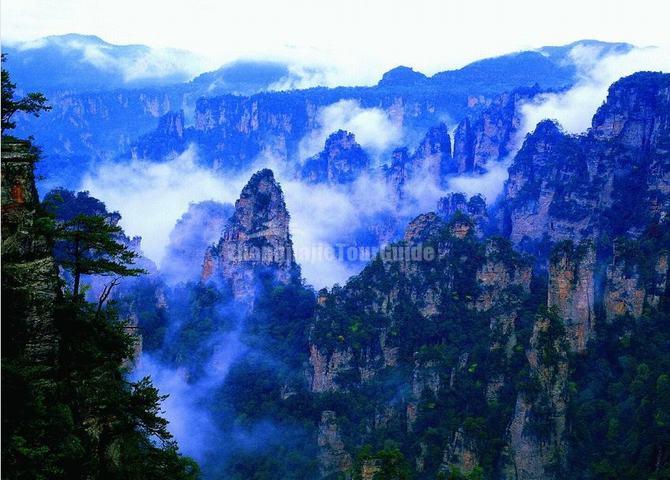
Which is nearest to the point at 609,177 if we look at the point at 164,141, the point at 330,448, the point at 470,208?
the point at 470,208

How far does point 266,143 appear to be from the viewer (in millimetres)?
136625

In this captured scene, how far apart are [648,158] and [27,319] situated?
2148 inches

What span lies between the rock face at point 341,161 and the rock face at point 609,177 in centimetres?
3925

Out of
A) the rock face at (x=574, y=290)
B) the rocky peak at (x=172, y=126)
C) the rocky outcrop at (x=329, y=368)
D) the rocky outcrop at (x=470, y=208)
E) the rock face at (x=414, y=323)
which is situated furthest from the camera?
the rocky peak at (x=172, y=126)

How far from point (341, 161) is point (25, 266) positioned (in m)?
97.1

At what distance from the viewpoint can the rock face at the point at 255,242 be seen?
5588cm

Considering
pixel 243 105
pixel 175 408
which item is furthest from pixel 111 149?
pixel 175 408

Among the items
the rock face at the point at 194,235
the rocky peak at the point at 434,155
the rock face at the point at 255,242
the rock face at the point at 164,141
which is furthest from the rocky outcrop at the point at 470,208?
the rock face at the point at 164,141

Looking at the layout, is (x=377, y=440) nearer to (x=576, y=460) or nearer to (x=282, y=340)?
(x=576, y=460)

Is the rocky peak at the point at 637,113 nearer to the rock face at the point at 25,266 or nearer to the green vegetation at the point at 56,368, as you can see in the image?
the green vegetation at the point at 56,368

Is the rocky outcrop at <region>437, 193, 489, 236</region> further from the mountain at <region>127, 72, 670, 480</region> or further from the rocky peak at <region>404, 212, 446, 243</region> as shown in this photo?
the rocky peak at <region>404, 212, 446, 243</region>

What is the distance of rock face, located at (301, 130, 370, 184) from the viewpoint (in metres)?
109

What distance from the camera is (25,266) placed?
12562 mm

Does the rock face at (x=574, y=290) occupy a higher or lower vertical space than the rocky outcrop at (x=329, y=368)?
higher
